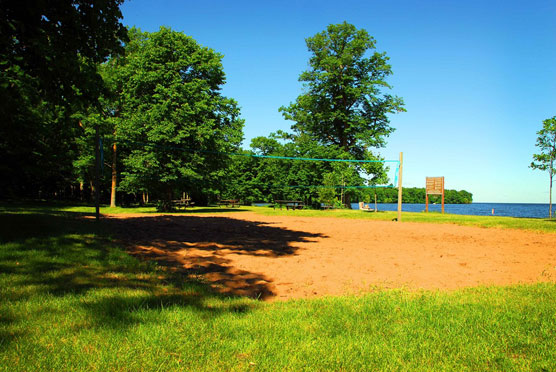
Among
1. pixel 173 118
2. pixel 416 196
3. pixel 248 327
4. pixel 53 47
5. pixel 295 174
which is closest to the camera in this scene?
pixel 248 327

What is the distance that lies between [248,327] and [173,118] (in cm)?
2156

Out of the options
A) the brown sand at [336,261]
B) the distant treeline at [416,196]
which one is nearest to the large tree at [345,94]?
the brown sand at [336,261]

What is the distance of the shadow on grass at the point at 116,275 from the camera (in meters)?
3.62

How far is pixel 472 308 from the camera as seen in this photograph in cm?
400

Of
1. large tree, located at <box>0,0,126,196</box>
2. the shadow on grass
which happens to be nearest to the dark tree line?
large tree, located at <box>0,0,126,196</box>

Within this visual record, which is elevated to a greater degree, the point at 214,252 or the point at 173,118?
the point at 173,118

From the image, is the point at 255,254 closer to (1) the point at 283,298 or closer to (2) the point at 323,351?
(1) the point at 283,298

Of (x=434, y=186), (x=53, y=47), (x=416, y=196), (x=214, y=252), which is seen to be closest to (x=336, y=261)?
(x=214, y=252)

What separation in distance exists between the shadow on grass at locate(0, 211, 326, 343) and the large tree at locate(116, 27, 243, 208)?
14.0 m

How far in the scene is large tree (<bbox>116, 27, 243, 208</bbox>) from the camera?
73.0 ft

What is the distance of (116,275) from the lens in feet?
16.1

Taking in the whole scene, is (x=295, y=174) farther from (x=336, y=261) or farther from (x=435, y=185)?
(x=336, y=261)

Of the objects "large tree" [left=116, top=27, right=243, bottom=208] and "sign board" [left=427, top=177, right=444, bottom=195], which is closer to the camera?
"large tree" [left=116, top=27, right=243, bottom=208]

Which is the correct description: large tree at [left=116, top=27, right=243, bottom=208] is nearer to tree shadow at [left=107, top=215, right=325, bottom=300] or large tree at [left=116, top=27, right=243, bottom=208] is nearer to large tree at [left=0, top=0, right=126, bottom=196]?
large tree at [left=0, top=0, right=126, bottom=196]
